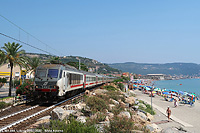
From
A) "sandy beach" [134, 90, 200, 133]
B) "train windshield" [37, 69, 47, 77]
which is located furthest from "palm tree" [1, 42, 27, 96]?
"sandy beach" [134, 90, 200, 133]

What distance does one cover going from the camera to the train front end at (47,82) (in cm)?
1475

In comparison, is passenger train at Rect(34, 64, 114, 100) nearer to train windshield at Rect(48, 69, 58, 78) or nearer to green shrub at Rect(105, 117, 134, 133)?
train windshield at Rect(48, 69, 58, 78)

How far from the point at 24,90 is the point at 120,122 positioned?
56.4 feet

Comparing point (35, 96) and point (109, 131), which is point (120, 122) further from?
point (35, 96)

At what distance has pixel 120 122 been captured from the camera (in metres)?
7.64

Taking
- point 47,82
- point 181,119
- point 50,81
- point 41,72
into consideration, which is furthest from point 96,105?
point 181,119

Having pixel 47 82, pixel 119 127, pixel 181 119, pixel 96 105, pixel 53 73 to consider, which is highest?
pixel 53 73

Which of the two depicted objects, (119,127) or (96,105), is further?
(96,105)

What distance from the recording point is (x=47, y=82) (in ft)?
49.3

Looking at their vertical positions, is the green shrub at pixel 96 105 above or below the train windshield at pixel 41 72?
below

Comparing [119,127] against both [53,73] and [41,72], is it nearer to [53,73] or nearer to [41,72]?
[53,73]

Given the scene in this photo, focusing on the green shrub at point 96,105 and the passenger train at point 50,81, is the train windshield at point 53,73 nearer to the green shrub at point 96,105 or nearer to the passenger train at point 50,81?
the passenger train at point 50,81

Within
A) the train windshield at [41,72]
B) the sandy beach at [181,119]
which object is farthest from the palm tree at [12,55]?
the sandy beach at [181,119]

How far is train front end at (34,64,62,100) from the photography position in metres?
14.7
